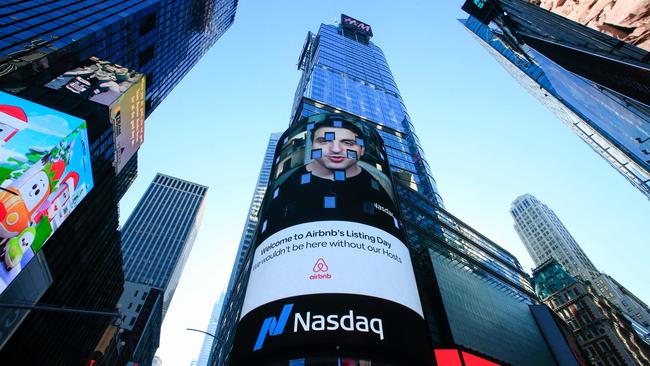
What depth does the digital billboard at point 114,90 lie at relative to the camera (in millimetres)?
39406

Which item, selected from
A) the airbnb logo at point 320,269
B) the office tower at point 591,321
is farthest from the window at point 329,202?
the office tower at point 591,321

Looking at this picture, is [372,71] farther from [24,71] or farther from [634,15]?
[634,15]

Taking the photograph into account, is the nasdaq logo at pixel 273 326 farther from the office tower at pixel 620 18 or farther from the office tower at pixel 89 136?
the office tower at pixel 89 136

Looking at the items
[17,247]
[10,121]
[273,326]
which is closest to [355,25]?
[10,121]

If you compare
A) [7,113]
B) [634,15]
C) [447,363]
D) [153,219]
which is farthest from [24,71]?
[153,219]

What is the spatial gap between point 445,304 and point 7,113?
38.8 meters

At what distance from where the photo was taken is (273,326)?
45.2ft

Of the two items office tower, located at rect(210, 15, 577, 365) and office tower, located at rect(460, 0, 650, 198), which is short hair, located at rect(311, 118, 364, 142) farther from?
office tower, located at rect(460, 0, 650, 198)

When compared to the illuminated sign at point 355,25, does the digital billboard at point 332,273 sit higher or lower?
lower

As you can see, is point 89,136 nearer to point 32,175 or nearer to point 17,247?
point 32,175

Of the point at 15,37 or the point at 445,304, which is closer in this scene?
the point at 445,304

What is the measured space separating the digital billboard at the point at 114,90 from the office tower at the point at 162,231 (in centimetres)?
9648

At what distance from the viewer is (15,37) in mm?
34750

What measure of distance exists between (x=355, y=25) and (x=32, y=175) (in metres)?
147
